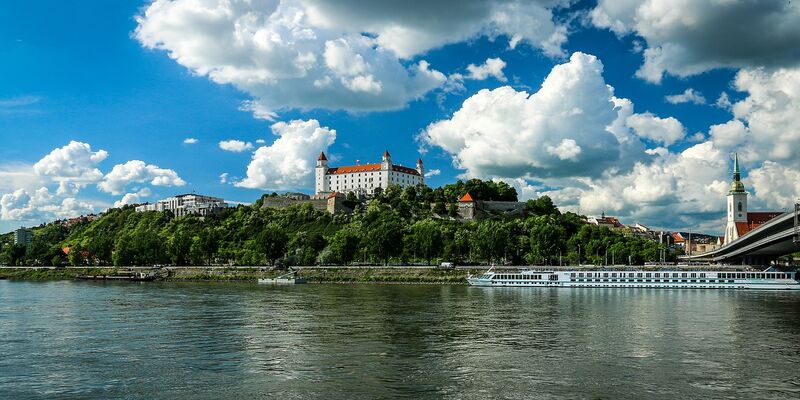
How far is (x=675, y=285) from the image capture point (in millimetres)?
70562

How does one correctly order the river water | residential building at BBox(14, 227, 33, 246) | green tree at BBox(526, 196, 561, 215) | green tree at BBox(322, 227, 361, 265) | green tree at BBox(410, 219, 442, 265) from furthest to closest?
residential building at BBox(14, 227, 33, 246), green tree at BBox(526, 196, 561, 215), green tree at BBox(322, 227, 361, 265), green tree at BBox(410, 219, 442, 265), the river water

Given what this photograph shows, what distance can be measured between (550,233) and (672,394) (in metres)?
79.7

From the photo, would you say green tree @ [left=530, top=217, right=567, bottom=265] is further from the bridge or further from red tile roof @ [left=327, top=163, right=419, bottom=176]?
red tile roof @ [left=327, top=163, right=419, bottom=176]

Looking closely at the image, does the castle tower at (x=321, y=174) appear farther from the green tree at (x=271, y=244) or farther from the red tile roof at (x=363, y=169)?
the green tree at (x=271, y=244)

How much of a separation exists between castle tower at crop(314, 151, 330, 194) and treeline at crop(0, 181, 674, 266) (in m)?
25.7

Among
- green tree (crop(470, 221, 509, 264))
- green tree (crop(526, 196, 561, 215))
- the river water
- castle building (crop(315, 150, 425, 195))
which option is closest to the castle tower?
castle building (crop(315, 150, 425, 195))

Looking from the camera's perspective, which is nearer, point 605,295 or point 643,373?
point 643,373

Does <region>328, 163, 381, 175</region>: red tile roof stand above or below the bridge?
above

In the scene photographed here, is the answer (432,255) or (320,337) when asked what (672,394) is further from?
(432,255)

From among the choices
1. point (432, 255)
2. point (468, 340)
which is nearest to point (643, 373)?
point (468, 340)

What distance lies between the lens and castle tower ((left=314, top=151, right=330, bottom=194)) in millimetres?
175625

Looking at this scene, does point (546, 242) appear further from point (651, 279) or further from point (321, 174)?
point (321, 174)

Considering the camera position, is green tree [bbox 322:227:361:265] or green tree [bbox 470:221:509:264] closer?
green tree [bbox 470:221:509:264]

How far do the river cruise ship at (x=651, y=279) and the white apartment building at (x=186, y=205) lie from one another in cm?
11566
